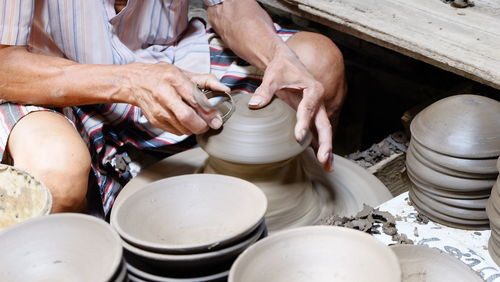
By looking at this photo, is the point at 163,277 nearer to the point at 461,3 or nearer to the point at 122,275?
the point at 122,275

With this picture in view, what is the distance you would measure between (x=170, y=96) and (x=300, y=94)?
471 mm

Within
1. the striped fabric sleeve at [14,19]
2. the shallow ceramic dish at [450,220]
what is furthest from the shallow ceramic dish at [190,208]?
the striped fabric sleeve at [14,19]

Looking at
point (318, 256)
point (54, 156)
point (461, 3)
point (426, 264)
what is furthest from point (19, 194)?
point (461, 3)

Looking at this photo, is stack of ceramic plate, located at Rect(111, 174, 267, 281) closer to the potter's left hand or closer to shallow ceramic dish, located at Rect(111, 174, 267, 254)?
shallow ceramic dish, located at Rect(111, 174, 267, 254)

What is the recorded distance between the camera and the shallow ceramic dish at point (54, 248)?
1.29 m

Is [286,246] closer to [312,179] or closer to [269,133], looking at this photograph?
[269,133]

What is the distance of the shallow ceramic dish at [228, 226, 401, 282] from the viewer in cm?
128

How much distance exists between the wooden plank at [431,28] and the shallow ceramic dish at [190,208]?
962 mm

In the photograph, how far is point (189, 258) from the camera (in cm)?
126

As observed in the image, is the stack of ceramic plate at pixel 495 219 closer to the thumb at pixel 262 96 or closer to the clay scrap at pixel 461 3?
the thumb at pixel 262 96

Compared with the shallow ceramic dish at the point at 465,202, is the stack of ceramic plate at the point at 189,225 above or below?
above

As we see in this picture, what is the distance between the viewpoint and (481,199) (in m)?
1.75

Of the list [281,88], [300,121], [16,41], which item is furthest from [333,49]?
[16,41]

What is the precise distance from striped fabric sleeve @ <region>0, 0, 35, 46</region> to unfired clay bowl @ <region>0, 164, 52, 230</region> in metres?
0.50
